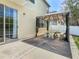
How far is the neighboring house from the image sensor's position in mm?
7928

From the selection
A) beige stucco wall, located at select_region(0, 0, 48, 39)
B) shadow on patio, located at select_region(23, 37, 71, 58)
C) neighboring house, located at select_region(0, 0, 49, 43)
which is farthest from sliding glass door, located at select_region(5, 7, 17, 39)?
shadow on patio, located at select_region(23, 37, 71, 58)

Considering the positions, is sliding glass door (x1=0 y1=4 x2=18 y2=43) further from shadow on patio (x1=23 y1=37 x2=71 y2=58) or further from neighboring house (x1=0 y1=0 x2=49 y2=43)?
shadow on patio (x1=23 y1=37 x2=71 y2=58)

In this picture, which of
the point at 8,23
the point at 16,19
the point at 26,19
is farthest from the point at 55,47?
the point at 26,19

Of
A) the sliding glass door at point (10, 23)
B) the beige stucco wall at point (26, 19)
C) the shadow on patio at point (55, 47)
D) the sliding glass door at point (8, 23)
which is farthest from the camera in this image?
the beige stucco wall at point (26, 19)

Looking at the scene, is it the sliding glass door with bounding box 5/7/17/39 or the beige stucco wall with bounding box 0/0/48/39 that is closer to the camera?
the sliding glass door with bounding box 5/7/17/39

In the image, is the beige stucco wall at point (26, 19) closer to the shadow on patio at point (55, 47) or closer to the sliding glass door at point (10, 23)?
the sliding glass door at point (10, 23)

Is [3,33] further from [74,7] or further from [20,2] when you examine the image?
[74,7]

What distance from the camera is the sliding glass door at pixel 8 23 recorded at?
7889 millimetres

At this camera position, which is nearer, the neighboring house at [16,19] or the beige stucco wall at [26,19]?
the neighboring house at [16,19]

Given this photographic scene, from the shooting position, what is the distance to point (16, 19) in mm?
9797

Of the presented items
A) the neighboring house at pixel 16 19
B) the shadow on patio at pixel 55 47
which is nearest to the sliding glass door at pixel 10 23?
the neighboring house at pixel 16 19

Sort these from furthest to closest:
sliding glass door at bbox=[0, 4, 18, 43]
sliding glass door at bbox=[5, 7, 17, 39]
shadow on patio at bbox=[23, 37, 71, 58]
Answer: sliding glass door at bbox=[5, 7, 17, 39] → sliding glass door at bbox=[0, 4, 18, 43] → shadow on patio at bbox=[23, 37, 71, 58]

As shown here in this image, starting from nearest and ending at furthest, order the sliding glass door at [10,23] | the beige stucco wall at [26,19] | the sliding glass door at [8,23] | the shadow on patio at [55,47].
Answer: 1. the shadow on patio at [55,47]
2. the sliding glass door at [8,23]
3. the sliding glass door at [10,23]
4. the beige stucco wall at [26,19]

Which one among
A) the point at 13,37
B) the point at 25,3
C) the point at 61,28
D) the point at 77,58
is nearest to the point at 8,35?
the point at 13,37
